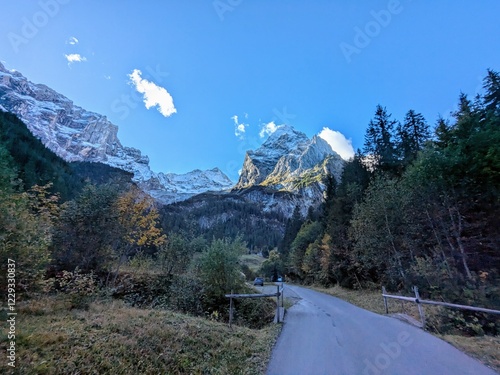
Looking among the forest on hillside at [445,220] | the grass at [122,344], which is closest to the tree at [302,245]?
the forest on hillside at [445,220]

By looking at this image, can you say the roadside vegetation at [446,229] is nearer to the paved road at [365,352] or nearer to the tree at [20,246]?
the paved road at [365,352]

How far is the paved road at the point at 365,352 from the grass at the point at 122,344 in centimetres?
68

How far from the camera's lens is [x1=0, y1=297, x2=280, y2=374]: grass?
4.53 meters

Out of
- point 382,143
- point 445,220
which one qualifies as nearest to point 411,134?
point 382,143

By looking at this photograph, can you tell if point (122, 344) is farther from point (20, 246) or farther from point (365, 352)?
point (365, 352)

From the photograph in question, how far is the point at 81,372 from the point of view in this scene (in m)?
4.34

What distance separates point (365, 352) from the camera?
20.9ft

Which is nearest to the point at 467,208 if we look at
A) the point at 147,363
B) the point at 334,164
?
the point at 147,363

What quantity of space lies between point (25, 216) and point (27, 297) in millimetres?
2569

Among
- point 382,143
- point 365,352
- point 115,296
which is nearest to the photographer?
point 365,352

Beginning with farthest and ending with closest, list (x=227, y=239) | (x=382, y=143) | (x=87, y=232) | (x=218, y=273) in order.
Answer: (x=382, y=143)
(x=227, y=239)
(x=218, y=273)
(x=87, y=232)

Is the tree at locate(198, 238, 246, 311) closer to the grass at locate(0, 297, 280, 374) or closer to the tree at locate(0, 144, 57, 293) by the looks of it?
the grass at locate(0, 297, 280, 374)

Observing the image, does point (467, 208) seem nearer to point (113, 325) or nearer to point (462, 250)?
point (462, 250)

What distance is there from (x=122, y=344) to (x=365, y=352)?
231 inches
